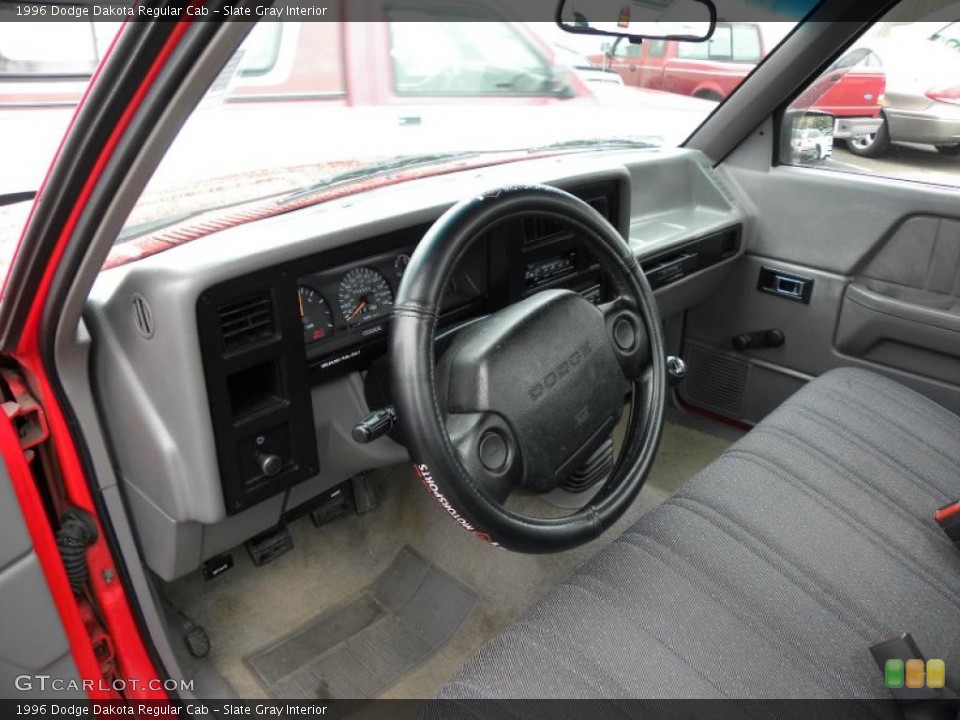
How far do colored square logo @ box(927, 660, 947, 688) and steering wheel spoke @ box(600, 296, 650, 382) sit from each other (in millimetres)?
663

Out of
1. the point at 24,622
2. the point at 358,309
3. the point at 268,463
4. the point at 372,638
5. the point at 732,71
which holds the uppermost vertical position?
the point at 732,71

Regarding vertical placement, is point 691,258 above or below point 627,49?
below

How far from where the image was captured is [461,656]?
2105 millimetres

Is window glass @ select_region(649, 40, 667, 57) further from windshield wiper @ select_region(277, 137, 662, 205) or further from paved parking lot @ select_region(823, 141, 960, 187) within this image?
paved parking lot @ select_region(823, 141, 960, 187)

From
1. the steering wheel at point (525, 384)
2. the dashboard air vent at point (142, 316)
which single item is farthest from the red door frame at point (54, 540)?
the steering wheel at point (525, 384)

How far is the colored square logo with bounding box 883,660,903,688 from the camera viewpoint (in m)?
1.14

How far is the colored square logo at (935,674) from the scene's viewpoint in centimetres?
110

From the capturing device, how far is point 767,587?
1.35m

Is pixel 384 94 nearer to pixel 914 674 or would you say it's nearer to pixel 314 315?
pixel 314 315

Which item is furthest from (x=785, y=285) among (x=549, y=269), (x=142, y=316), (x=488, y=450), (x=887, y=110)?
(x=142, y=316)

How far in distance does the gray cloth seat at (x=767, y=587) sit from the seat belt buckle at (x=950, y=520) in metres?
0.02

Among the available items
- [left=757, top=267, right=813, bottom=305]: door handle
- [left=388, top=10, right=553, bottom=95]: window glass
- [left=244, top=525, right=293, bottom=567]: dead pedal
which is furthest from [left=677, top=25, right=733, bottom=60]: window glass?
[left=244, top=525, right=293, bottom=567]: dead pedal

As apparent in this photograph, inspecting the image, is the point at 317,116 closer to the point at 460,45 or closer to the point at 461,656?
the point at 460,45

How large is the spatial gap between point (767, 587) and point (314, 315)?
0.97 meters
